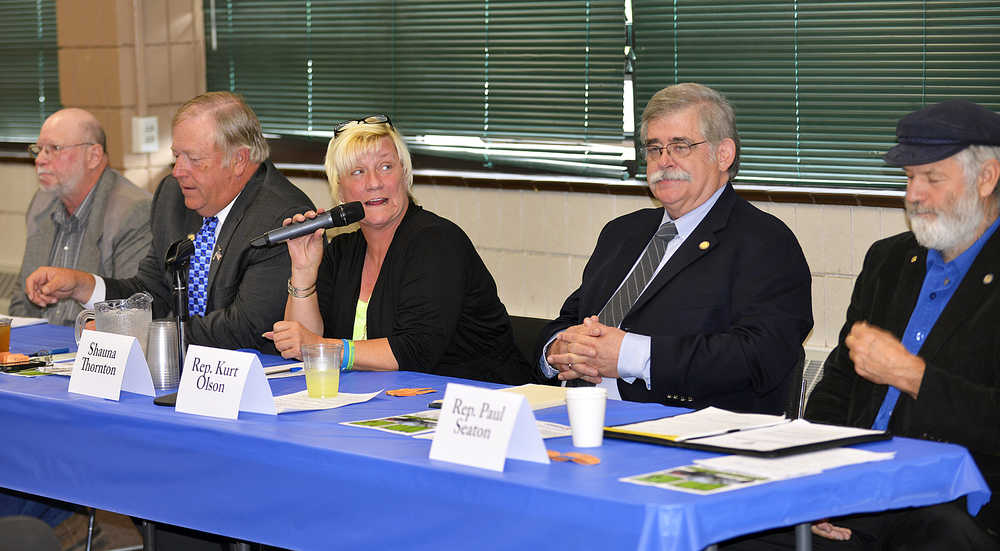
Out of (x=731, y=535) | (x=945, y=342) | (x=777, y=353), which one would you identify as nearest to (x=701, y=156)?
(x=777, y=353)

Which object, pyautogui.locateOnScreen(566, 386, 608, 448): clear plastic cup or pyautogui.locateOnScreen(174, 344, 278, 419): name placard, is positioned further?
pyautogui.locateOnScreen(174, 344, 278, 419): name placard

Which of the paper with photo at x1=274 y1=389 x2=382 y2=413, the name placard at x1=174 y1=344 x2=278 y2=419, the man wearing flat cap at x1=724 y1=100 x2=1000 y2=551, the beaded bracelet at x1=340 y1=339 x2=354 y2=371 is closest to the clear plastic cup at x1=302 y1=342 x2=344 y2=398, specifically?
the paper with photo at x1=274 y1=389 x2=382 y2=413

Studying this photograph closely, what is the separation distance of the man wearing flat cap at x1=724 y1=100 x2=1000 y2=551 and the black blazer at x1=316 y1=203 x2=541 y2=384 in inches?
37.1

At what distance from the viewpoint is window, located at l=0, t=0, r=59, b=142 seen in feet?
19.2

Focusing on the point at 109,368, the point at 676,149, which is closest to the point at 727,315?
the point at 676,149

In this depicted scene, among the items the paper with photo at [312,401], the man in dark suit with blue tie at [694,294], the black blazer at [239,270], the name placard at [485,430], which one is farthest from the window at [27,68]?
the name placard at [485,430]

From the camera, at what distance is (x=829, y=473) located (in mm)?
1880

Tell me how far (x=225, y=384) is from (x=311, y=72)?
9.75 ft

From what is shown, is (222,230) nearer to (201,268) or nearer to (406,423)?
(201,268)

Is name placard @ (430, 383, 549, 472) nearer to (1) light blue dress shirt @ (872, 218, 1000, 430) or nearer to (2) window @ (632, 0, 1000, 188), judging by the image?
(1) light blue dress shirt @ (872, 218, 1000, 430)

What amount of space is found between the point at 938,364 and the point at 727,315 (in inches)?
21.8

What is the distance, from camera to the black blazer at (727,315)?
281cm

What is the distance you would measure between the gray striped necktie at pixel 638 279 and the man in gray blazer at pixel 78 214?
5.88 feet

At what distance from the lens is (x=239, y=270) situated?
3.54 metres
